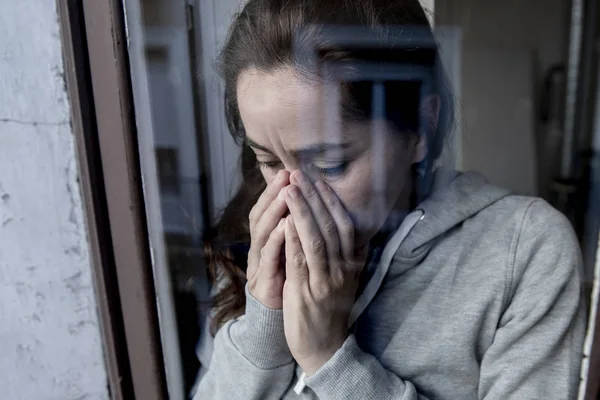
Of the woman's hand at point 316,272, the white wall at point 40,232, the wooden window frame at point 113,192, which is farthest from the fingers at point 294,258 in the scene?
the white wall at point 40,232

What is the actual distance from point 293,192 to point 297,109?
0.32 feet

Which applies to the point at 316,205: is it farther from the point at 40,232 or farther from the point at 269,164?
the point at 40,232

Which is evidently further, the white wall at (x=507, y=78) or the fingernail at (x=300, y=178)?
the white wall at (x=507, y=78)

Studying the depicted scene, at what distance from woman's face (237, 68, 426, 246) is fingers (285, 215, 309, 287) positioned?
0.23 feet

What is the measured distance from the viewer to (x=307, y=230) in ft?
1.92

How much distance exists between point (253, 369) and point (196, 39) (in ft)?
1.48

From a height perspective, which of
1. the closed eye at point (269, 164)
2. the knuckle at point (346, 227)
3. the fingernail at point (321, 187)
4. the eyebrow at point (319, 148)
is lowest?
the knuckle at point (346, 227)

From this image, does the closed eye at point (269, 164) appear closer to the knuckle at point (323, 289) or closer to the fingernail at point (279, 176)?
the fingernail at point (279, 176)

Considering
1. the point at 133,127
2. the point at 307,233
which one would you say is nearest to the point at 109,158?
the point at 133,127

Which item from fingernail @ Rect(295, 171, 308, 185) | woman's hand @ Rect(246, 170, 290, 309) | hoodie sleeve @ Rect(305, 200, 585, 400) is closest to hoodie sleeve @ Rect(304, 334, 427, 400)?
hoodie sleeve @ Rect(305, 200, 585, 400)

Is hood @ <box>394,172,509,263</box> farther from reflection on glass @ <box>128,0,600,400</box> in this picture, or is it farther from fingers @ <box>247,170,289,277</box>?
fingers @ <box>247,170,289,277</box>

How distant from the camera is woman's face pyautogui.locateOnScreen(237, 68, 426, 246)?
0.58 metres

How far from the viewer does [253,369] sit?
2.16ft

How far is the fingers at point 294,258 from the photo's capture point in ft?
1.95
